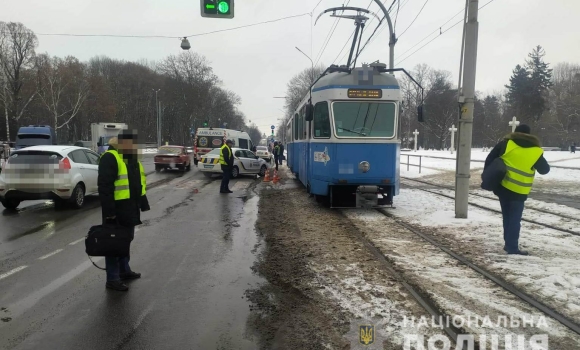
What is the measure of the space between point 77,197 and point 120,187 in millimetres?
6718

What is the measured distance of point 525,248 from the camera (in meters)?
6.57

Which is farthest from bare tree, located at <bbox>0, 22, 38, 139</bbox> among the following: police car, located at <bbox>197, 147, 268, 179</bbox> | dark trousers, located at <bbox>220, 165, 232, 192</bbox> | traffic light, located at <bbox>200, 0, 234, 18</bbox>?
traffic light, located at <bbox>200, 0, 234, 18</bbox>

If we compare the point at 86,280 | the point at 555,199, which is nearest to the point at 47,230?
the point at 86,280

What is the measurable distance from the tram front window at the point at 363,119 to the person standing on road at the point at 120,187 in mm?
6034

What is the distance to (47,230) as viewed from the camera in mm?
7973

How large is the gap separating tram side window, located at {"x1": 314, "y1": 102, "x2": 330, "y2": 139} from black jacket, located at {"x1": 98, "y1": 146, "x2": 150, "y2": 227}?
237 inches

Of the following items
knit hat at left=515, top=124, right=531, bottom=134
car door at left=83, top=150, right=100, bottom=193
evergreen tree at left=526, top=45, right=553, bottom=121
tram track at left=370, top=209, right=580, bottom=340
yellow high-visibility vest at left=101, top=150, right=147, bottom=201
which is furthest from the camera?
evergreen tree at left=526, top=45, right=553, bottom=121

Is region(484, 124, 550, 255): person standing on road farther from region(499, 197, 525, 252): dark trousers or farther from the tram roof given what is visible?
the tram roof

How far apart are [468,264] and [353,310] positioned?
2432 mm

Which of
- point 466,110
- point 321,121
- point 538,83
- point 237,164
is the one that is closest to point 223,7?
point 321,121

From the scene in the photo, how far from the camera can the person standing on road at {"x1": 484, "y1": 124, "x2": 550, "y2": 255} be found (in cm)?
616

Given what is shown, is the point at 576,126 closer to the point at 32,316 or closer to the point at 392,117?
the point at 392,117

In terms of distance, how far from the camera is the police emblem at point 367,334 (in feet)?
11.7

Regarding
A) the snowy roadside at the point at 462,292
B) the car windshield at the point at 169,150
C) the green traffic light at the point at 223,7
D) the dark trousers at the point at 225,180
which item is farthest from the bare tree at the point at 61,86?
the snowy roadside at the point at 462,292
